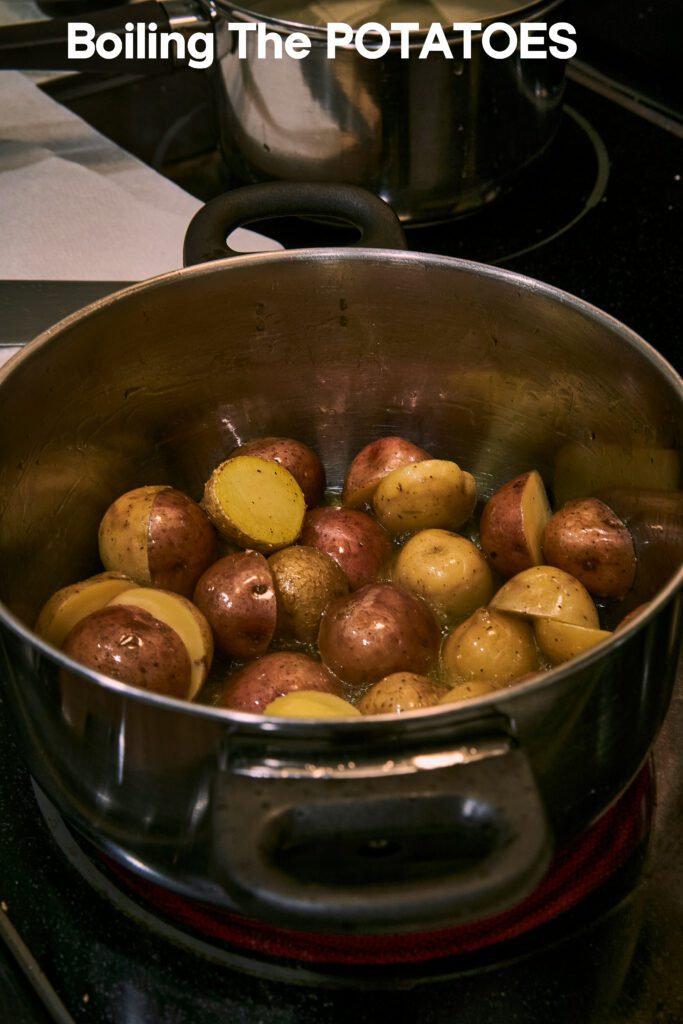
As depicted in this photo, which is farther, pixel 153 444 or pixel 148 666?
pixel 153 444

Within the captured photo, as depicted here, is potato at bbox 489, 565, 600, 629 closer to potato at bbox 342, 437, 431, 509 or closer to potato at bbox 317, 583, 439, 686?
potato at bbox 317, 583, 439, 686

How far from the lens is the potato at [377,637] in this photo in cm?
81

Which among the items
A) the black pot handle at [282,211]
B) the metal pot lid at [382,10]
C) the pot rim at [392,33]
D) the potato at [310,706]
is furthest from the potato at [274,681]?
the metal pot lid at [382,10]

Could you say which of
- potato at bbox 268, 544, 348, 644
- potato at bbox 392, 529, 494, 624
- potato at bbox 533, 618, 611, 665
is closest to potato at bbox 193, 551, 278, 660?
potato at bbox 268, 544, 348, 644

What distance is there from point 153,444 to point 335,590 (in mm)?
277

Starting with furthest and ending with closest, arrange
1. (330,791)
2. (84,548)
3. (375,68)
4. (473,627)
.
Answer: (375,68) → (84,548) → (473,627) → (330,791)

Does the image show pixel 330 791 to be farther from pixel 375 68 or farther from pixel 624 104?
pixel 624 104

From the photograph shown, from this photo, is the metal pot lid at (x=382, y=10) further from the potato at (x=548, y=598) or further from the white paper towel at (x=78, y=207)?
the potato at (x=548, y=598)

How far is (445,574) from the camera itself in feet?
2.97

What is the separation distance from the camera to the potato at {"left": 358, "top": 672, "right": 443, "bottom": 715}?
0.73m

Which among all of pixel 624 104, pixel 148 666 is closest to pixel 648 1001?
pixel 148 666

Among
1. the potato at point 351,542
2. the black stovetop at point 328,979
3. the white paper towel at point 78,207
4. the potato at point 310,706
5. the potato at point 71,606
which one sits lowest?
the black stovetop at point 328,979

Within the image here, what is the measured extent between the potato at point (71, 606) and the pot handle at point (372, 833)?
0.33 metres

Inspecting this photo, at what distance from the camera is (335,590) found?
0.91 metres
